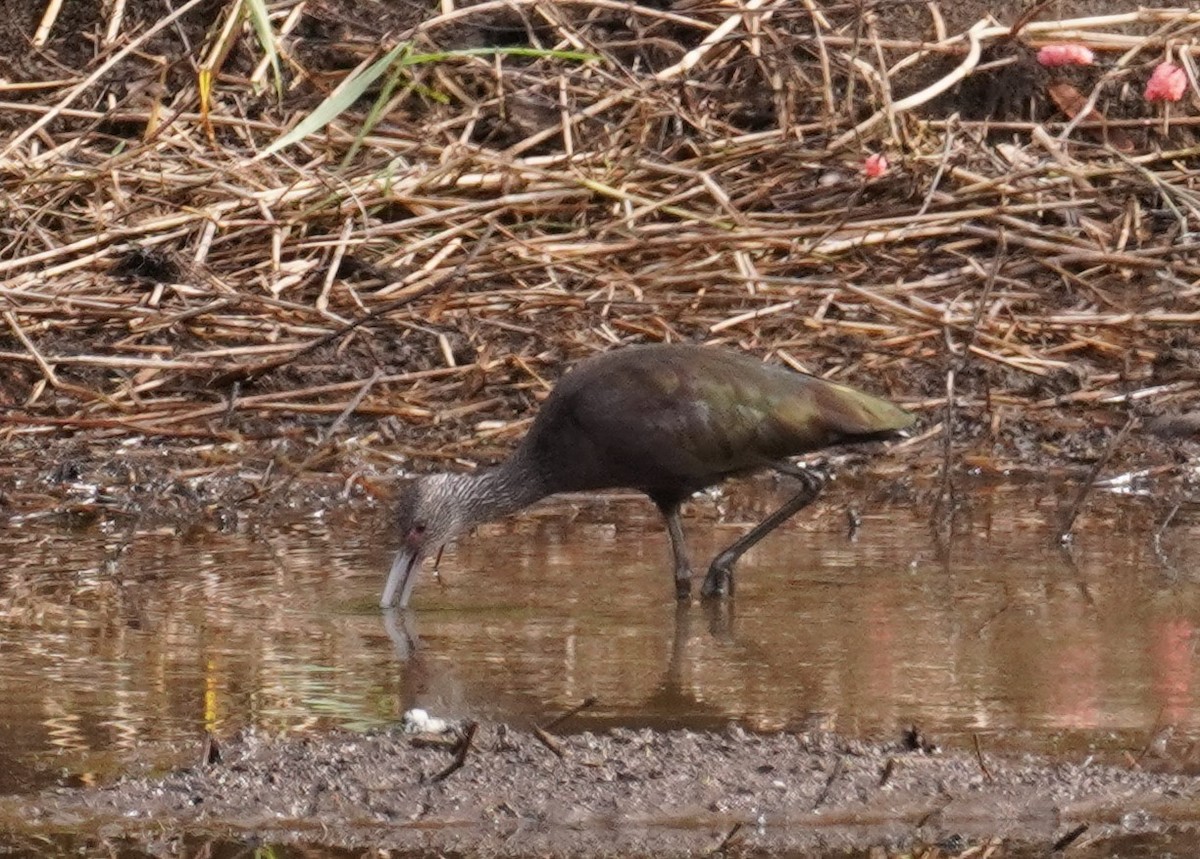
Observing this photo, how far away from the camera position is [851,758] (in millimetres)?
4156

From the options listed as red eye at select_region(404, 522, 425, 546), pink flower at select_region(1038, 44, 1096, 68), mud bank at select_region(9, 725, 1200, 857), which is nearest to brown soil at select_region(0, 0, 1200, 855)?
pink flower at select_region(1038, 44, 1096, 68)

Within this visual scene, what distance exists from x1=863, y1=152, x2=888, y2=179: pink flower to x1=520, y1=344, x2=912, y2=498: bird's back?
8.39ft

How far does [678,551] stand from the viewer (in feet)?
20.2

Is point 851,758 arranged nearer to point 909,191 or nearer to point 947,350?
point 947,350

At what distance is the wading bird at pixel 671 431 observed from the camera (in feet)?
20.3

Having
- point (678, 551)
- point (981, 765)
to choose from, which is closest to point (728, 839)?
point (981, 765)

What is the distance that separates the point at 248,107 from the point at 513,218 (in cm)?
131

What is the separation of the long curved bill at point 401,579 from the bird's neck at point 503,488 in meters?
0.43

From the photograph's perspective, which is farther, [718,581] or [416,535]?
[416,535]

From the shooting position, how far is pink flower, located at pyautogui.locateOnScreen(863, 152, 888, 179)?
8812 millimetres

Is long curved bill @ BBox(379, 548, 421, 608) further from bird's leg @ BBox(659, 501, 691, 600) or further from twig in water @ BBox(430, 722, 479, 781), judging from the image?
twig in water @ BBox(430, 722, 479, 781)

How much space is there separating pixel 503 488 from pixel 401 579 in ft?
2.12

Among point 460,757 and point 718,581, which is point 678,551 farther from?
point 460,757

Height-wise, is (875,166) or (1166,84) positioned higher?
(1166,84)
